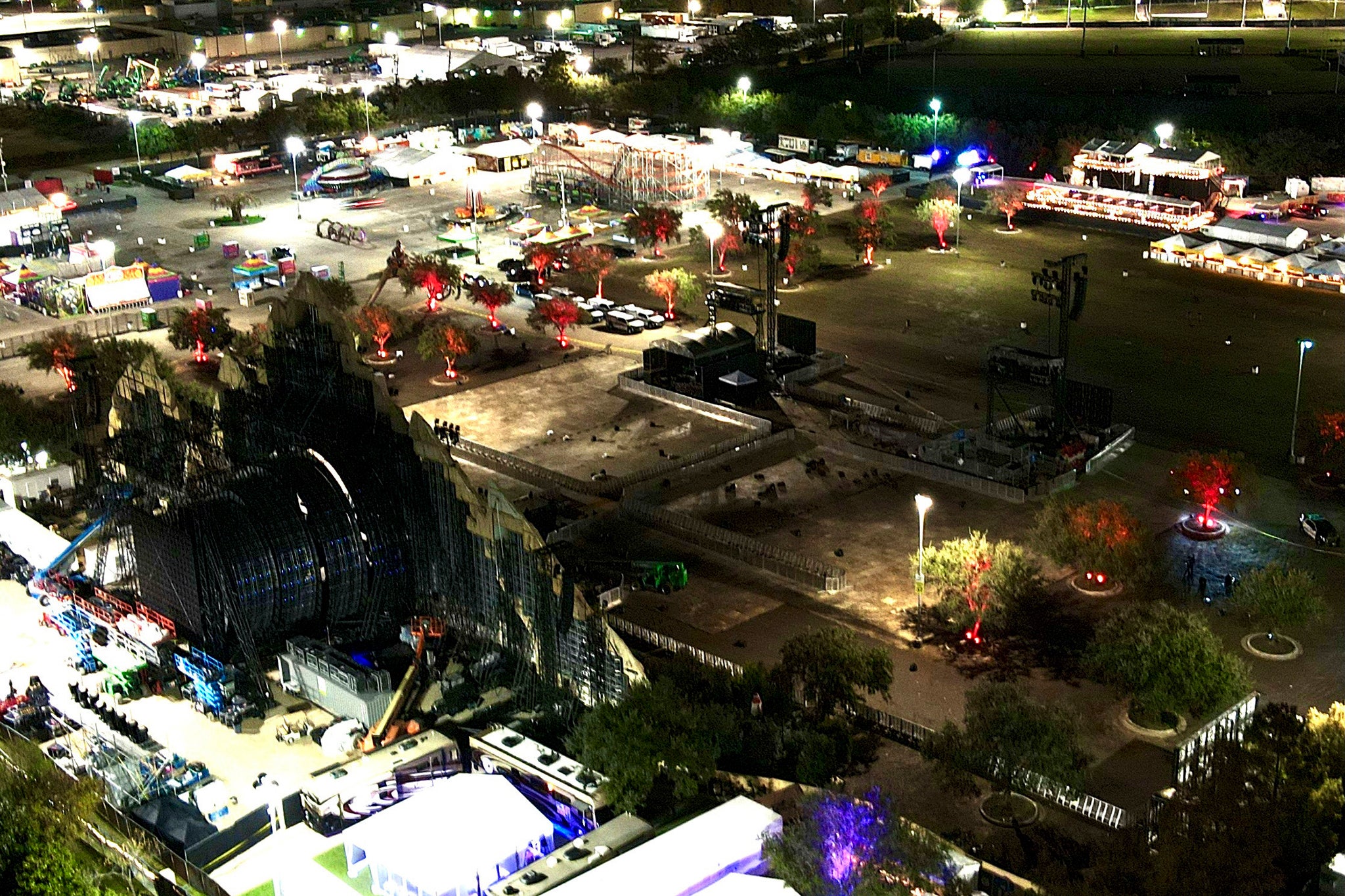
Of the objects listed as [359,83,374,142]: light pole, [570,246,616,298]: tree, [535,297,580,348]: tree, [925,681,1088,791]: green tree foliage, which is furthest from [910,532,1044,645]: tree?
[359,83,374,142]: light pole

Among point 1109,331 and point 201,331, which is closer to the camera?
point 201,331

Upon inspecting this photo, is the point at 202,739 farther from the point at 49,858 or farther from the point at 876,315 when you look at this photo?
the point at 876,315

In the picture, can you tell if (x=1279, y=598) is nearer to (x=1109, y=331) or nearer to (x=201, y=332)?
(x=1109, y=331)

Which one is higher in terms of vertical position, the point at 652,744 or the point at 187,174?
the point at 187,174

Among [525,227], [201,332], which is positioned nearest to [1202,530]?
[201,332]

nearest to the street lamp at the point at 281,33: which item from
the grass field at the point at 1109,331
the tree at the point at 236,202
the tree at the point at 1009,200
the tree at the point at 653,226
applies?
the tree at the point at 236,202

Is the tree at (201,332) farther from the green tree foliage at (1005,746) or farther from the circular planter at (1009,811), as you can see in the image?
the circular planter at (1009,811)

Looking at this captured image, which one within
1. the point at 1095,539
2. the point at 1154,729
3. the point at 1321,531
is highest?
the point at 1095,539

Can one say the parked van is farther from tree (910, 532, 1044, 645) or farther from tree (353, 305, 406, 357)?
tree (910, 532, 1044, 645)
